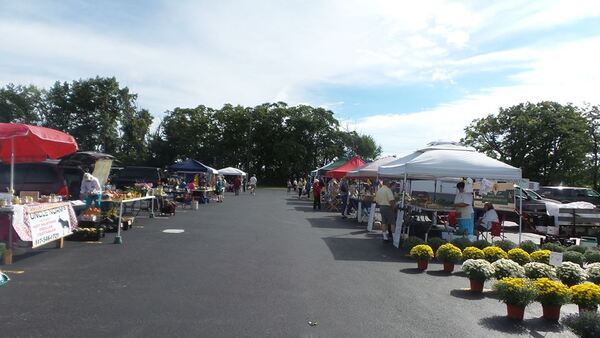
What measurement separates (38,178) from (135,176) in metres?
9.57

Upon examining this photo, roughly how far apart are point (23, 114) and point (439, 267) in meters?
65.8

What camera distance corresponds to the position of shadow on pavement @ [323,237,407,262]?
35.5ft

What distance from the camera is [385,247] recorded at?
12.7 metres

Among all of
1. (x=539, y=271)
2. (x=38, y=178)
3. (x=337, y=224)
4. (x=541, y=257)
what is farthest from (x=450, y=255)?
(x=38, y=178)

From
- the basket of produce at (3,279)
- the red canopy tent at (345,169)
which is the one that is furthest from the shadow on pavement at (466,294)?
the red canopy tent at (345,169)

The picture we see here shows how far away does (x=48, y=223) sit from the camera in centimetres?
995

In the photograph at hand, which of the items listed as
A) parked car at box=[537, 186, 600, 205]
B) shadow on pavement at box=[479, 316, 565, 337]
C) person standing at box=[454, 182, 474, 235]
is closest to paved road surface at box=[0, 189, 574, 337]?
shadow on pavement at box=[479, 316, 565, 337]

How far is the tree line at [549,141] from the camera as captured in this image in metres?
49.0

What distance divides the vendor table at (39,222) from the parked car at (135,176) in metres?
13.4

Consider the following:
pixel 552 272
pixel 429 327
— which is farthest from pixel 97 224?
pixel 552 272

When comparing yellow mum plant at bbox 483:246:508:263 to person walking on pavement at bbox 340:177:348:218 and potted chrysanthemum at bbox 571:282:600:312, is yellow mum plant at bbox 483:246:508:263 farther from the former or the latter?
person walking on pavement at bbox 340:177:348:218

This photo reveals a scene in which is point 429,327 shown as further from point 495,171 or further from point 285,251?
point 495,171

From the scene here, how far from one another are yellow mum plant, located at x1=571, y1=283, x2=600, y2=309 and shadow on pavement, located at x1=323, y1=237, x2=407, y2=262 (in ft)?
15.1

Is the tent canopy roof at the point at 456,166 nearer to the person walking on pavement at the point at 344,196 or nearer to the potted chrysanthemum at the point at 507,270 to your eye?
the potted chrysanthemum at the point at 507,270
